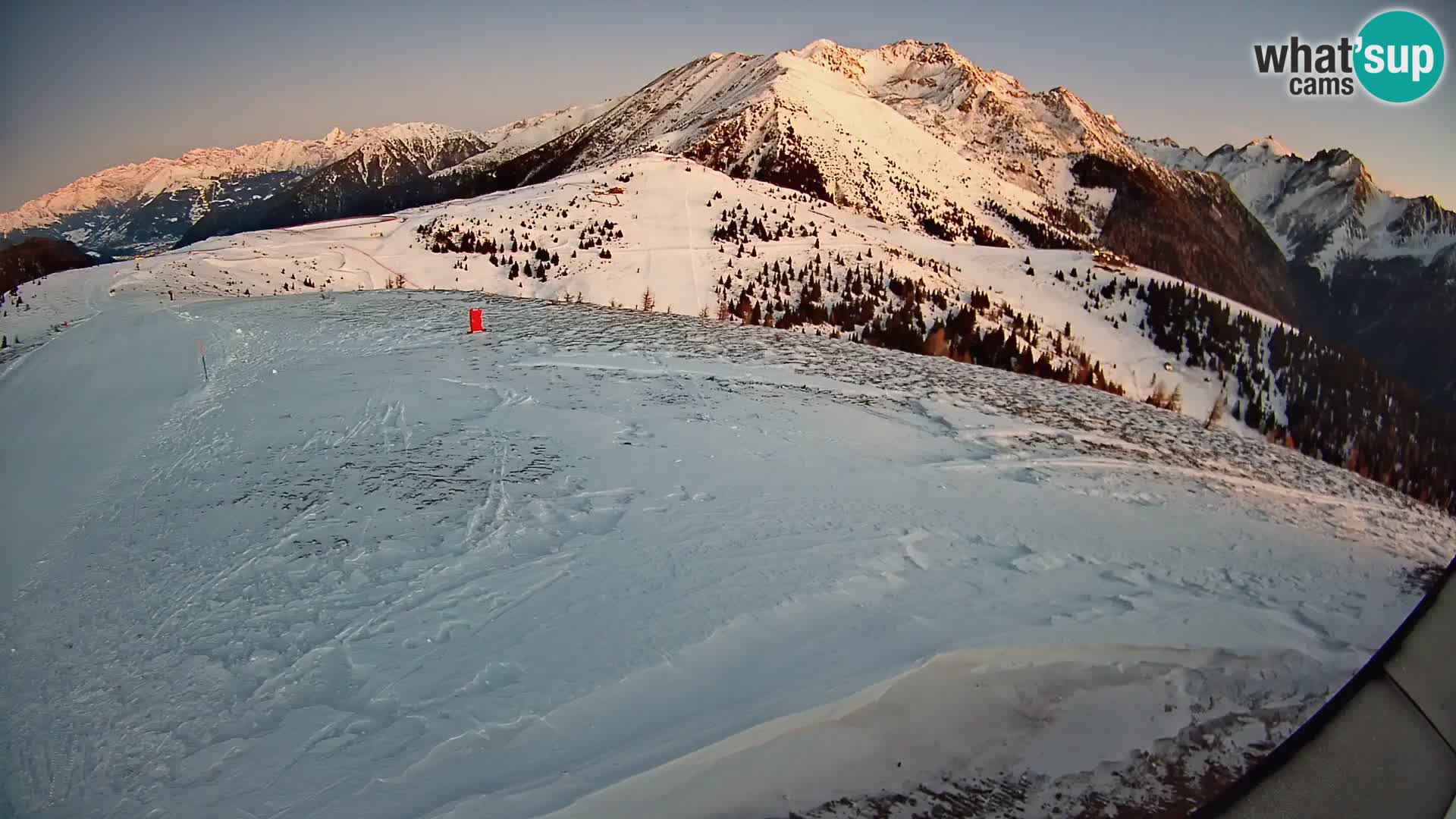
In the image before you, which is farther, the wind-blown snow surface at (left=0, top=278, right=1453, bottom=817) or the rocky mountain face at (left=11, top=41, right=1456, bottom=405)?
the rocky mountain face at (left=11, top=41, right=1456, bottom=405)

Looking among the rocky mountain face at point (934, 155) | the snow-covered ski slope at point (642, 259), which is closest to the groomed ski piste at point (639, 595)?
the snow-covered ski slope at point (642, 259)

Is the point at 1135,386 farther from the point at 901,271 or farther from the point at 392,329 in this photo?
the point at 392,329

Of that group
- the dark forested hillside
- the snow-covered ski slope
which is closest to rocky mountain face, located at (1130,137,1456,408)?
the snow-covered ski slope

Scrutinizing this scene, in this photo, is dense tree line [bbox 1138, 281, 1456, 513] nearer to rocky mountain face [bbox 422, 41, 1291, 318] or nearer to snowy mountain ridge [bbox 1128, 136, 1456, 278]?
rocky mountain face [bbox 422, 41, 1291, 318]

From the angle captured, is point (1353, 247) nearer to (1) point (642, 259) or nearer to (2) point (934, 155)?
(2) point (934, 155)

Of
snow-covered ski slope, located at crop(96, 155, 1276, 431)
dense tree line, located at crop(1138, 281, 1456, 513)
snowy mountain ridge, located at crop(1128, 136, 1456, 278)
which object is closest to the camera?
dense tree line, located at crop(1138, 281, 1456, 513)

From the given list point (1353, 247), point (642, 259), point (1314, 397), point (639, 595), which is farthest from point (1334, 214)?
point (639, 595)

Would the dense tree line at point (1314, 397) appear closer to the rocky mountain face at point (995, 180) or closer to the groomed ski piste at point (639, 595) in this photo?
the rocky mountain face at point (995, 180)

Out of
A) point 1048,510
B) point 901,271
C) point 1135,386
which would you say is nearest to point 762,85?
point 901,271
